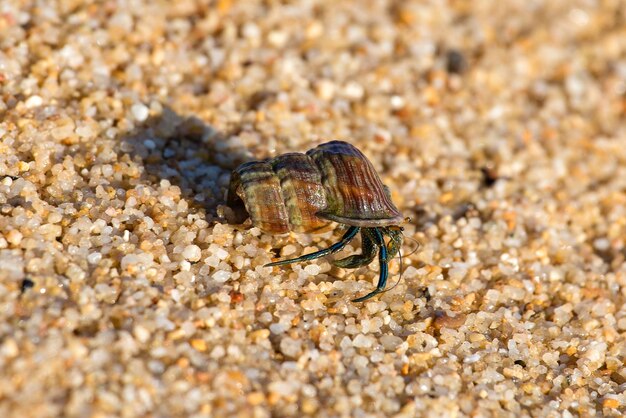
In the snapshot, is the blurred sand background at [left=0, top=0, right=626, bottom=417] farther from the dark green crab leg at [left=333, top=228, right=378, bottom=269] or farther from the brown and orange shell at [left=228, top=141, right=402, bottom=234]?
the brown and orange shell at [left=228, top=141, right=402, bottom=234]

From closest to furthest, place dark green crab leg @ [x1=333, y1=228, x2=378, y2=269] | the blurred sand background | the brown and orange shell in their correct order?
the blurred sand background → the brown and orange shell → dark green crab leg @ [x1=333, y1=228, x2=378, y2=269]

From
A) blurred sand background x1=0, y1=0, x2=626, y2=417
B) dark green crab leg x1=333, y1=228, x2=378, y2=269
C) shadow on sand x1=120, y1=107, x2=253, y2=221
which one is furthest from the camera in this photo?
shadow on sand x1=120, y1=107, x2=253, y2=221

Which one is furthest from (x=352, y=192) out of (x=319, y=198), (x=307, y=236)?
(x=307, y=236)

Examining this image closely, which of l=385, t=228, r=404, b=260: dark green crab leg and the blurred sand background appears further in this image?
l=385, t=228, r=404, b=260: dark green crab leg

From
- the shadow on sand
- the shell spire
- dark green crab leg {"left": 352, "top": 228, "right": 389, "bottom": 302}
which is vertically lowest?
dark green crab leg {"left": 352, "top": 228, "right": 389, "bottom": 302}

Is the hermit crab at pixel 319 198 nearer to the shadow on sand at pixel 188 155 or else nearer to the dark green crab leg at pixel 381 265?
the dark green crab leg at pixel 381 265

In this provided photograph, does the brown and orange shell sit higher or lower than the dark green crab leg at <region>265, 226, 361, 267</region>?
higher

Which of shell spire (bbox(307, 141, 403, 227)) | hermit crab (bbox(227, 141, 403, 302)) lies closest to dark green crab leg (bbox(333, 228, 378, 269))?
hermit crab (bbox(227, 141, 403, 302))
